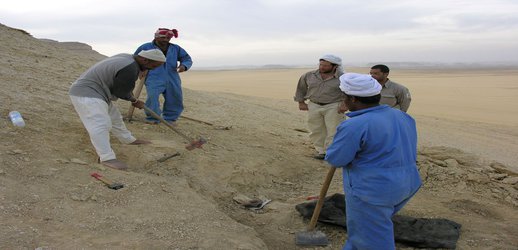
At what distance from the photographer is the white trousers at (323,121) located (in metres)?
5.77

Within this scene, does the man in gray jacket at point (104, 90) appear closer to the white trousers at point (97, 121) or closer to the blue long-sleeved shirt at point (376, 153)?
the white trousers at point (97, 121)

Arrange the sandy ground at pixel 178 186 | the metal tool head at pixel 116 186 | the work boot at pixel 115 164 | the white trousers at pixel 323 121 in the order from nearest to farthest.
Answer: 1. the sandy ground at pixel 178 186
2. the metal tool head at pixel 116 186
3. the work boot at pixel 115 164
4. the white trousers at pixel 323 121

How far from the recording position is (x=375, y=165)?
2.78 metres

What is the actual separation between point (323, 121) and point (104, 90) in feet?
9.19

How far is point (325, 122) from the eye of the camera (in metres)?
5.92

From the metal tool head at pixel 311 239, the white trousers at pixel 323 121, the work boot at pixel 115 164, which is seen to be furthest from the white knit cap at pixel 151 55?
the white trousers at pixel 323 121

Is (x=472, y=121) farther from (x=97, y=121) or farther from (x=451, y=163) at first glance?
(x=97, y=121)

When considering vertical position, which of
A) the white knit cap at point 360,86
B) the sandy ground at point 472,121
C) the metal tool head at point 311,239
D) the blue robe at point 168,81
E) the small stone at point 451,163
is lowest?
the sandy ground at point 472,121

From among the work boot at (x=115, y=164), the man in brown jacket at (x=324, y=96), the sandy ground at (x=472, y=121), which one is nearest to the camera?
the work boot at (x=115, y=164)

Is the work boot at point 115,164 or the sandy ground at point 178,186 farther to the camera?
the work boot at point 115,164

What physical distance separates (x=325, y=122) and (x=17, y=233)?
12.7 feet

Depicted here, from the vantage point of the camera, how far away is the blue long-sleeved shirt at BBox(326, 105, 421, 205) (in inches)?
108

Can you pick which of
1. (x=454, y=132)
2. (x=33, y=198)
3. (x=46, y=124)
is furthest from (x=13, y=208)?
(x=454, y=132)

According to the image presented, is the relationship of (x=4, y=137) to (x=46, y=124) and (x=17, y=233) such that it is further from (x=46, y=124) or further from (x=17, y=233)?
(x=17, y=233)
